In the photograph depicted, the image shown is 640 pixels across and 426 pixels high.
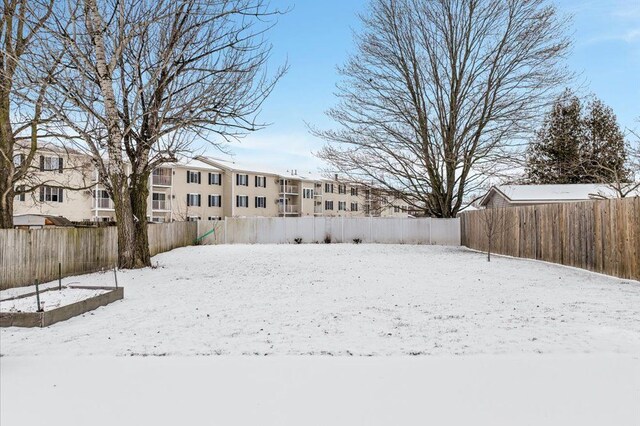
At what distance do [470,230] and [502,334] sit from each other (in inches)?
682

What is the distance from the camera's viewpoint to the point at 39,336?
5.36m

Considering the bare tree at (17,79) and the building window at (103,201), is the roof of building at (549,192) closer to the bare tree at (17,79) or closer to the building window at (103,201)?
the bare tree at (17,79)

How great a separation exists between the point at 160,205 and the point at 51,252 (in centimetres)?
2748

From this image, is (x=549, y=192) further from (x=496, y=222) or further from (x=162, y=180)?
(x=162, y=180)

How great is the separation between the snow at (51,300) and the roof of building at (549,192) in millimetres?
20405

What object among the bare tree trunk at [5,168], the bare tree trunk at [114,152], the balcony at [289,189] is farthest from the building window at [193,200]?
the bare tree trunk at [114,152]

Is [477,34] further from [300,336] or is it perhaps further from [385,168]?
[300,336]

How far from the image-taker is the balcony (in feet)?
150

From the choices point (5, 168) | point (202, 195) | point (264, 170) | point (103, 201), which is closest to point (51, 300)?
point (5, 168)

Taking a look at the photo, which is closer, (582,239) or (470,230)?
(582,239)

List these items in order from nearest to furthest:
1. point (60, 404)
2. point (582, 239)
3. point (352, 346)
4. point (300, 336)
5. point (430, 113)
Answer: point (60, 404) → point (352, 346) → point (300, 336) → point (582, 239) → point (430, 113)

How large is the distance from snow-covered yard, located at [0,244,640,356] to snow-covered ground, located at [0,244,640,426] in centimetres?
3

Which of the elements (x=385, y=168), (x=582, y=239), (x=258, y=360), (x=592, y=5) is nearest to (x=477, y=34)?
(x=385, y=168)

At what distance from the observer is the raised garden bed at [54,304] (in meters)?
5.86
